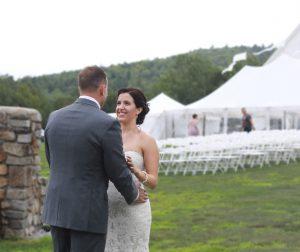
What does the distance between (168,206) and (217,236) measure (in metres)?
3.67

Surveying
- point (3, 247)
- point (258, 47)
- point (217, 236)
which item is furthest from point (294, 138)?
point (258, 47)

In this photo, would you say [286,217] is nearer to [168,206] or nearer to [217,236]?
[217,236]

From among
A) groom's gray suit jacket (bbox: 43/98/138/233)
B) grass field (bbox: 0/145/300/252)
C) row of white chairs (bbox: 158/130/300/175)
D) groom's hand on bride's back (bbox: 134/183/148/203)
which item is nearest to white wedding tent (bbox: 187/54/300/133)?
row of white chairs (bbox: 158/130/300/175)

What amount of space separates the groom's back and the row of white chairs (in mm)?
14923

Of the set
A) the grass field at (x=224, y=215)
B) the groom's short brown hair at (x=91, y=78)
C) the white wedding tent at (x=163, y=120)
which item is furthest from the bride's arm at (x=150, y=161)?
the white wedding tent at (x=163, y=120)

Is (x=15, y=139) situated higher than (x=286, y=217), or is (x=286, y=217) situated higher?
(x=15, y=139)

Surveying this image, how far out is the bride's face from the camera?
16.1ft

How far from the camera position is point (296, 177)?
17.5 metres

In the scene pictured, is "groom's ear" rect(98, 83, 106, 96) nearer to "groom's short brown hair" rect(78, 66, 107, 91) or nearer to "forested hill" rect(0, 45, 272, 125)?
"groom's short brown hair" rect(78, 66, 107, 91)

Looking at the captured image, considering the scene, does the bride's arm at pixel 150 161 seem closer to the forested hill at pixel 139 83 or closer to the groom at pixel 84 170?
the groom at pixel 84 170

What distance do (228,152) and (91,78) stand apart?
16413mm

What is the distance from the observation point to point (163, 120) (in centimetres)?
3619

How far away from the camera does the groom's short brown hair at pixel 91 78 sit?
14.0 ft

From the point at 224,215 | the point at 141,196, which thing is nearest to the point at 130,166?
the point at 141,196
